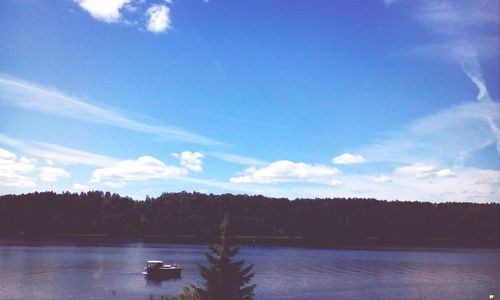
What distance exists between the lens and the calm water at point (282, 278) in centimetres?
7700

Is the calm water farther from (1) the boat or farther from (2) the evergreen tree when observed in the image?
(2) the evergreen tree

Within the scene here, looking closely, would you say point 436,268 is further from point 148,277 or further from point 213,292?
point 213,292

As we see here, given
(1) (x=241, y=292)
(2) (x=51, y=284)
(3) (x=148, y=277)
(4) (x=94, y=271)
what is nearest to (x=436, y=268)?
(3) (x=148, y=277)

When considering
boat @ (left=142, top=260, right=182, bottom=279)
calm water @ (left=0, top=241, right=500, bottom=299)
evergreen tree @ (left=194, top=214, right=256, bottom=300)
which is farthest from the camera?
boat @ (left=142, top=260, right=182, bottom=279)

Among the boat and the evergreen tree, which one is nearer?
the evergreen tree


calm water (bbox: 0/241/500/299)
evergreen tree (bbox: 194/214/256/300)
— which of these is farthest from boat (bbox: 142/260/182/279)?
evergreen tree (bbox: 194/214/256/300)

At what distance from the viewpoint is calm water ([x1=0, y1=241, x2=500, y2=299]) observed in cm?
7700

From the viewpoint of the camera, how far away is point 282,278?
94688 millimetres

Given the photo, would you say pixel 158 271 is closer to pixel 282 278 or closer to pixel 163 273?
pixel 163 273

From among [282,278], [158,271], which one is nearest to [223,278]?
[282,278]

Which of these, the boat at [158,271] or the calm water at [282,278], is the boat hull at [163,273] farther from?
the calm water at [282,278]

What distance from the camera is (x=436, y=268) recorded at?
12275cm

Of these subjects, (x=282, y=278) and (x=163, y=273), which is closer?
(x=282, y=278)

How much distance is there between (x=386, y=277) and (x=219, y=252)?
76.0 metres
